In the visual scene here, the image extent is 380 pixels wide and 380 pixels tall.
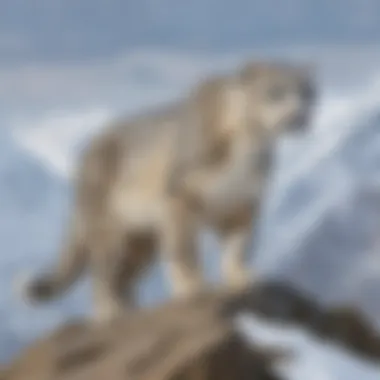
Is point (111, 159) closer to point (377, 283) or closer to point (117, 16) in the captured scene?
point (117, 16)

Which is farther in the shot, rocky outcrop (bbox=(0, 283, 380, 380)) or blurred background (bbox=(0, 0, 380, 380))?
blurred background (bbox=(0, 0, 380, 380))

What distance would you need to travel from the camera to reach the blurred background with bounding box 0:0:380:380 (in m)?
1.72

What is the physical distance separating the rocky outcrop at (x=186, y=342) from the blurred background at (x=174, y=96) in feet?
0.18

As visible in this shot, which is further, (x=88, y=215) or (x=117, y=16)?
(x=117, y=16)

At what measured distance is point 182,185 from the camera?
1623mm

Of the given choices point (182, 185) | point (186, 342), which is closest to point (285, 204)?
point (182, 185)

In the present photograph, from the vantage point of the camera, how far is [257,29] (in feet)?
5.92

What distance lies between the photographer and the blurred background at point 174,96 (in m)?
1.72

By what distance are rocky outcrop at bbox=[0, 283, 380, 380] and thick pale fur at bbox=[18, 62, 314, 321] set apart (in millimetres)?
56

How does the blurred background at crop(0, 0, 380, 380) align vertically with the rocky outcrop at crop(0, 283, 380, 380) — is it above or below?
above

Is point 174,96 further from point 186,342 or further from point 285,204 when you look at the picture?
point 186,342

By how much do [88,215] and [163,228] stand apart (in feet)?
0.39

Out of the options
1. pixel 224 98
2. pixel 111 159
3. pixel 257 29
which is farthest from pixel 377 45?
pixel 111 159

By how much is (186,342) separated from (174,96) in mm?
425
